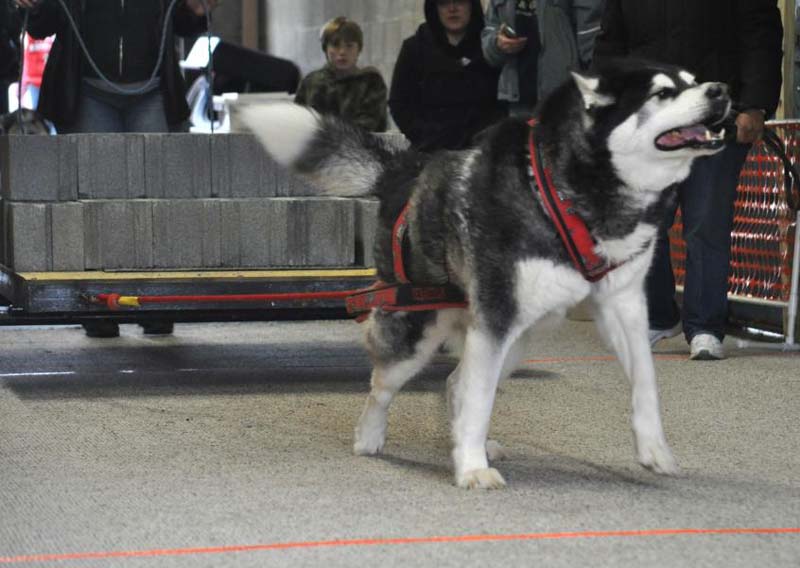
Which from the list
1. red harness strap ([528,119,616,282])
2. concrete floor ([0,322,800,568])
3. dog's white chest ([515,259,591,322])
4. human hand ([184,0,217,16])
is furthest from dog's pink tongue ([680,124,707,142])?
human hand ([184,0,217,16])

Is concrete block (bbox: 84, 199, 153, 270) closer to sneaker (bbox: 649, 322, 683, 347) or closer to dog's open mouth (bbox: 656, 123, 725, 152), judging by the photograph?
sneaker (bbox: 649, 322, 683, 347)

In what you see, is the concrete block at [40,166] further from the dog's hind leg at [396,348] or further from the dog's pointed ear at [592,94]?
the dog's pointed ear at [592,94]

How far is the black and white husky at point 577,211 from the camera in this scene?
16.2 feet

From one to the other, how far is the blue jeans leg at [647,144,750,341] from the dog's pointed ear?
9.98 feet

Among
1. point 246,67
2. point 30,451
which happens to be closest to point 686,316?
point 30,451

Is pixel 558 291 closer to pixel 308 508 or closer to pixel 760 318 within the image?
pixel 308 508

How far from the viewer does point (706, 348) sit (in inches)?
314

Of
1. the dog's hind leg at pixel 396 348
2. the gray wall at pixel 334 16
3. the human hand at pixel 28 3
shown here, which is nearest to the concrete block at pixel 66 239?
the human hand at pixel 28 3

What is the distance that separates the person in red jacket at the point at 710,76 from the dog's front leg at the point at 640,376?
93.7 inches

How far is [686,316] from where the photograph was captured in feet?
26.9

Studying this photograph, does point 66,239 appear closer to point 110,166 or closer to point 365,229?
point 110,166

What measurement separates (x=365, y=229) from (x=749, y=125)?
188 cm

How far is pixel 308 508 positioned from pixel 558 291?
1023mm

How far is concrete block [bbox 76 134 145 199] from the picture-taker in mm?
7203
